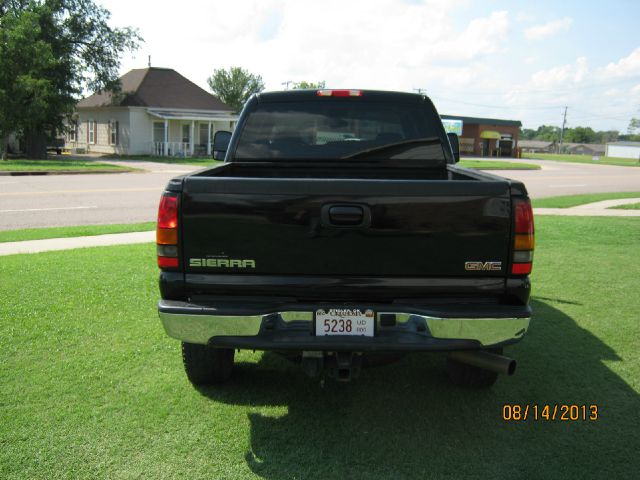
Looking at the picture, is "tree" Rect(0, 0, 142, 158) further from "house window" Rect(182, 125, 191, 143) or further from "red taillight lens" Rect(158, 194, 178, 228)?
"red taillight lens" Rect(158, 194, 178, 228)

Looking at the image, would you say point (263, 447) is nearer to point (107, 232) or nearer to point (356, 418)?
point (356, 418)

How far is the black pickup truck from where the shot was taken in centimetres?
328

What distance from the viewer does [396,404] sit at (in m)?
4.03

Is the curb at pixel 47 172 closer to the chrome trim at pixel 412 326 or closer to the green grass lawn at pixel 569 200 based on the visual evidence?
the green grass lawn at pixel 569 200

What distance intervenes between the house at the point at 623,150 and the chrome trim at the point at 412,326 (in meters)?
133

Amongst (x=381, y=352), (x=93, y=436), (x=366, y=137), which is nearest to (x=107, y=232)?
(x=366, y=137)

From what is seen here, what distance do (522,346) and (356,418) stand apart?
2067mm

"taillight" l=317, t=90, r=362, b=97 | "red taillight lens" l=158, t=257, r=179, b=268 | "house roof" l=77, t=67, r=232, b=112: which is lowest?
"red taillight lens" l=158, t=257, r=179, b=268

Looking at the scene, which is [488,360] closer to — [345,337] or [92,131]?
[345,337]

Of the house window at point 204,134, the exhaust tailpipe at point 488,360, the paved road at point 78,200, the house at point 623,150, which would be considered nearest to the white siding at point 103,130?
the house window at point 204,134

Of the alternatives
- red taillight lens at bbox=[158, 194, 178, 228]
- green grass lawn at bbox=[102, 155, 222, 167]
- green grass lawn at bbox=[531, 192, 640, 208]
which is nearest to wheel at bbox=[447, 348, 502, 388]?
red taillight lens at bbox=[158, 194, 178, 228]

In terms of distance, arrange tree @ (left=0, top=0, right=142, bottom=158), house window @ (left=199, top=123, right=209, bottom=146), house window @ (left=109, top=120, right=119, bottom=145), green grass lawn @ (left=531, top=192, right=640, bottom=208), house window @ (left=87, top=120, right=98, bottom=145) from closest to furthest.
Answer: green grass lawn @ (left=531, top=192, right=640, bottom=208)
tree @ (left=0, top=0, right=142, bottom=158)
house window @ (left=109, top=120, right=119, bottom=145)
house window @ (left=199, top=123, right=209, bottom=146)
house window @ (left=87, top=120, right=98, bottom=145)
